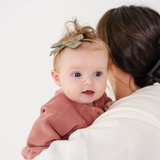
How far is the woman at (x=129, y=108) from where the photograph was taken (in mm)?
763

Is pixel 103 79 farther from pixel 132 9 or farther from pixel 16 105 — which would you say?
pixel 16 105

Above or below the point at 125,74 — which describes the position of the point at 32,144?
below


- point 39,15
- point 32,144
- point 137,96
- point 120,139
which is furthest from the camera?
point 39,15

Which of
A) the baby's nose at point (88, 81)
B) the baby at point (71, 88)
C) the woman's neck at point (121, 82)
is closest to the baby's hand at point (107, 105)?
the woman's neck at point (121, 82)

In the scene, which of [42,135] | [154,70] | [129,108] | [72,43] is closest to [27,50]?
[72,43]

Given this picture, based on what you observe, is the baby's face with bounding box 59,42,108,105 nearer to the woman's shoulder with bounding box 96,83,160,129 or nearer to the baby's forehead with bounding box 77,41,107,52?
the baby's forehead with bounding box 77,41,107,52

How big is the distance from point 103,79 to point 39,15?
1.25m

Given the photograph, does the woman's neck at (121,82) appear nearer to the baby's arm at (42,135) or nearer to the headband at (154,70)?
the headband at (154,70)

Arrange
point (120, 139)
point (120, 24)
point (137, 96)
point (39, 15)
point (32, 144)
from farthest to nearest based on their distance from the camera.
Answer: point (39, 15) → point (120, 24) → point (32, 144) → point (137, 96) → point (120, 139)

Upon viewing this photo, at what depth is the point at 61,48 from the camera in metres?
1.08

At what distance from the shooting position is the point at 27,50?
2010mm

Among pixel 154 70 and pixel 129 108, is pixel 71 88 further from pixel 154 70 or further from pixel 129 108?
pixel 154 70

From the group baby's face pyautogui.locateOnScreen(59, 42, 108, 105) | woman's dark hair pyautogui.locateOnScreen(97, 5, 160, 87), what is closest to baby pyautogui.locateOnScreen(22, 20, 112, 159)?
baby's face pyautogui.locateOnScreen(59, 42, 108, 105)

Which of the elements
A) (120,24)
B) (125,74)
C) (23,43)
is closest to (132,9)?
(120,24)
